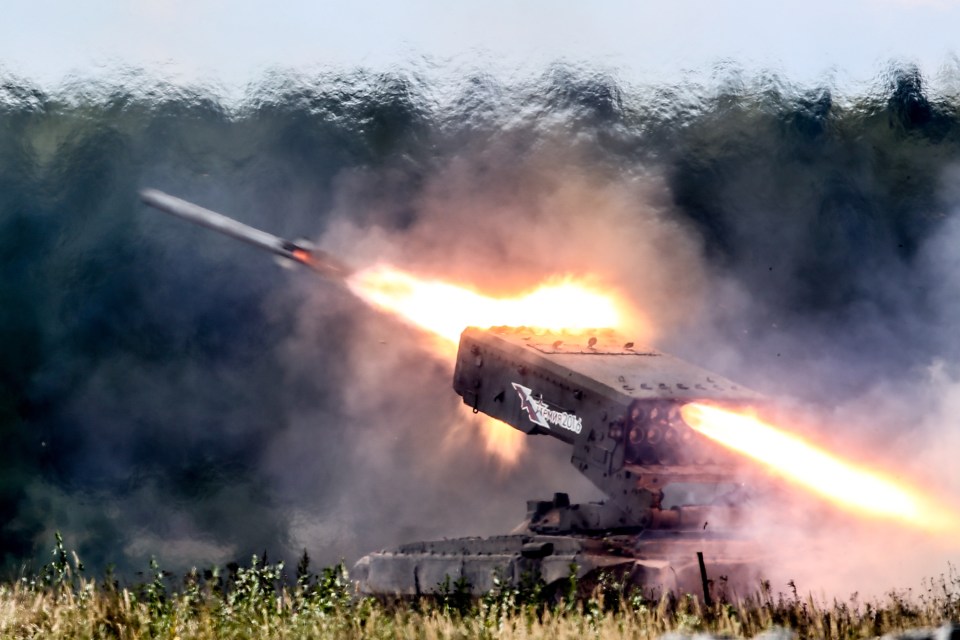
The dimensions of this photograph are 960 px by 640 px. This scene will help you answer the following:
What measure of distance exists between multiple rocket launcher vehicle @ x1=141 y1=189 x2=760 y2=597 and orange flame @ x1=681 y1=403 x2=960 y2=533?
277 mm

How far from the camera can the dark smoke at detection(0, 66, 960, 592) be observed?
1040 inches

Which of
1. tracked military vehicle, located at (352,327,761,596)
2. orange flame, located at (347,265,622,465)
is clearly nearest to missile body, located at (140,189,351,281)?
orange flame, located at (347,265,622,465)

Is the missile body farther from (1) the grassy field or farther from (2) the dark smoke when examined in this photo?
(1) the grassy field

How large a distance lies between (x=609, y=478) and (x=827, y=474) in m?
2.88

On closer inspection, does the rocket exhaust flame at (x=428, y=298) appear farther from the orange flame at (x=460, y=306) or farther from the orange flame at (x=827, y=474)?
the orange flame at (x=827, y=474)

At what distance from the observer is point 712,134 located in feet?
88.7

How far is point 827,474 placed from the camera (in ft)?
67.8

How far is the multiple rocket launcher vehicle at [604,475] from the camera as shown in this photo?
64.7 feet

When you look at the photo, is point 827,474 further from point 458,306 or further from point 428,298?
point 428,298

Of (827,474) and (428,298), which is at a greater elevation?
(428,298)

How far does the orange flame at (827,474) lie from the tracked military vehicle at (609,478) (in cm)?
28

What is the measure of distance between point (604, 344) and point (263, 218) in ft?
25.9

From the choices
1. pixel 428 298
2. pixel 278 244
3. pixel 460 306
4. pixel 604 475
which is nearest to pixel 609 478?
pixel 604 475

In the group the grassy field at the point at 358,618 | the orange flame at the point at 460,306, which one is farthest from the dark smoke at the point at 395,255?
the grassy field at the point at 358,618
